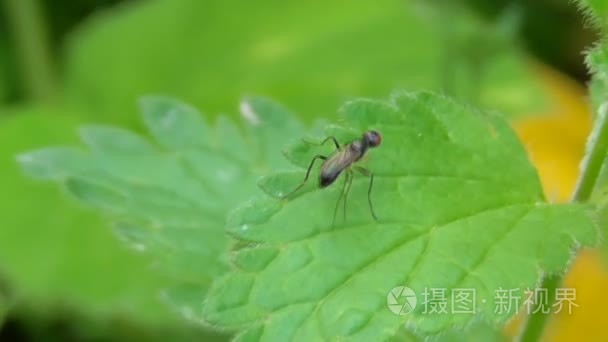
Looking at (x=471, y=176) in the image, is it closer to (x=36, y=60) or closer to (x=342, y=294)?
(x=342, y=294)

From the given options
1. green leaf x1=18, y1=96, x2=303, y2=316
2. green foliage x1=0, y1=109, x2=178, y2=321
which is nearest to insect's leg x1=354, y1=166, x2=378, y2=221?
green leaf x1=18, y1=96, x2=303, y2=316

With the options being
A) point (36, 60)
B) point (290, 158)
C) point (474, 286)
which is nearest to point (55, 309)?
Result: point (36, 60)

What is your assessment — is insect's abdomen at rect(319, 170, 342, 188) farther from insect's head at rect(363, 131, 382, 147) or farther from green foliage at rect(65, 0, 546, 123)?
green foliage at rect(65, 0, 546, 123)

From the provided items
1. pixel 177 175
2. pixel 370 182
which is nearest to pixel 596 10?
pixel 370 182

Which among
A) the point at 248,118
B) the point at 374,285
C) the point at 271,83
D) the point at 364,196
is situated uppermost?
the point at 271,83

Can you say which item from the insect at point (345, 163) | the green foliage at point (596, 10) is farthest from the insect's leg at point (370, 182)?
the green foliage at point (596, 10)
